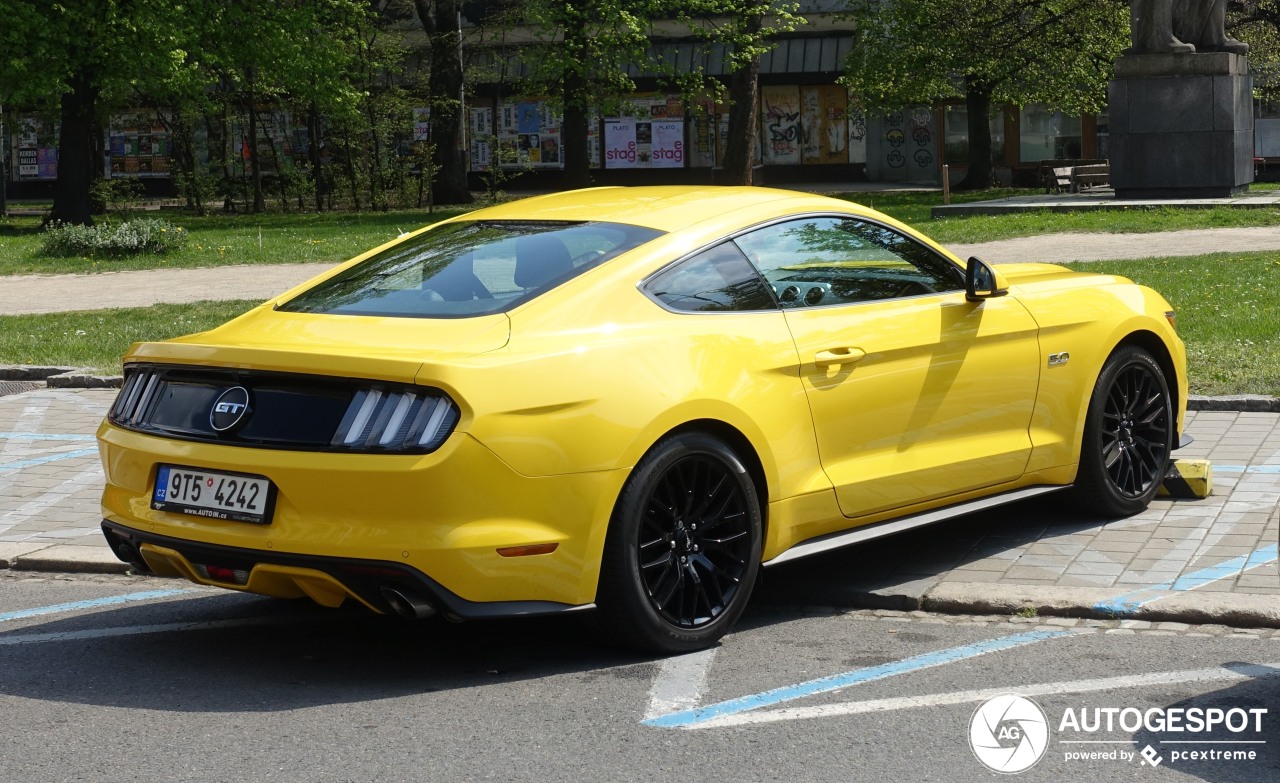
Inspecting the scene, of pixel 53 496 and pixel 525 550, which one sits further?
pixel 53 496

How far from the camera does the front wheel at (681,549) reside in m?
4.90

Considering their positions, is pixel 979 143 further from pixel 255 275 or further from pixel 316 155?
pixel 255 275

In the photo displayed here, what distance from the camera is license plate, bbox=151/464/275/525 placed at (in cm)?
475

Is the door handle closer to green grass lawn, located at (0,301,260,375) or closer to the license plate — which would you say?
the license plate

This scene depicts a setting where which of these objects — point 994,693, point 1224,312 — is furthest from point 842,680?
point 1224,312

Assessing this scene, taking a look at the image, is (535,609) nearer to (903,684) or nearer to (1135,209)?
(903,684)

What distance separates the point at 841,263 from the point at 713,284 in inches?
26.7

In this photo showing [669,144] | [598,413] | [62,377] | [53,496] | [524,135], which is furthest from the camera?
[524,135]

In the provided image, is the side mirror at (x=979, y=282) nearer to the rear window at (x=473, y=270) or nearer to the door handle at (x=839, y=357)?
the door handle at (x=839, y=357)

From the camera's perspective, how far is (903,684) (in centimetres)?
482

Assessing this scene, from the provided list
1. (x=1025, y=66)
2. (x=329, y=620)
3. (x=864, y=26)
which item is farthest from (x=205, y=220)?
(x=329, y=620)

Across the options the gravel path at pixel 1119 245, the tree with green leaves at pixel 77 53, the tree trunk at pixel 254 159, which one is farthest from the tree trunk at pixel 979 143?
the tree with green leaves at pixel 77 53

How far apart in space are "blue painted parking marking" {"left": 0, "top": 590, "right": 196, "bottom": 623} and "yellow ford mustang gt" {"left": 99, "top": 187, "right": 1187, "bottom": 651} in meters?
1.05

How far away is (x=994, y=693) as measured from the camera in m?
4.69
